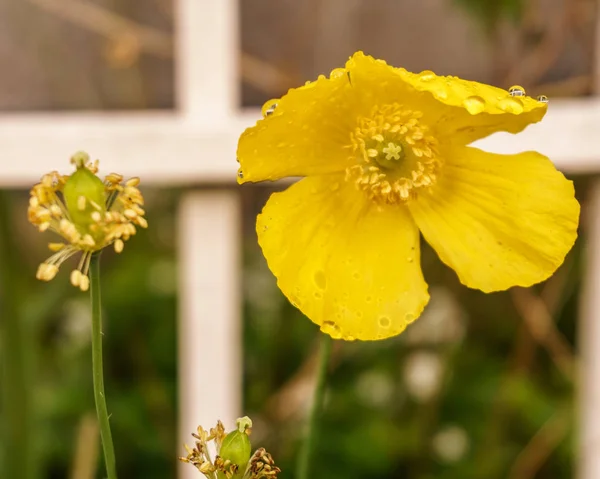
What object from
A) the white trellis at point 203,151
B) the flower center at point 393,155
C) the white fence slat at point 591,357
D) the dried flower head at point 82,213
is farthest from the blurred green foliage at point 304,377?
the dried flower head at point 82,213

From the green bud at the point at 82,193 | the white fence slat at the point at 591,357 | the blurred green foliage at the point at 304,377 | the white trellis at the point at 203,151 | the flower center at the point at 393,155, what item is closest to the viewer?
the green bud at the point at 82,193

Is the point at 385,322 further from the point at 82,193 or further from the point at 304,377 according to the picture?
the point at 304,377

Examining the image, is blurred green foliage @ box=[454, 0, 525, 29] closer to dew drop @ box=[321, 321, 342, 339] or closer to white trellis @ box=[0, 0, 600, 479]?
white trellis @ box=[0, 0, 600, 479]

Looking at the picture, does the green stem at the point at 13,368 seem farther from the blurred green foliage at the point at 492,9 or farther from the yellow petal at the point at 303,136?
the blurred green foliage at the point at 492,9

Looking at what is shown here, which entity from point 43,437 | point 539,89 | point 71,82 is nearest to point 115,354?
point 43,437

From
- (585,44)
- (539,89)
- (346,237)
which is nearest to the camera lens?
(346,237)

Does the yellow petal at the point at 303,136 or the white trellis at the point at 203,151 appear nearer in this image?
the yellow petal at the point at 303,136

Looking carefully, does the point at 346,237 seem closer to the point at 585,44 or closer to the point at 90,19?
the point at 90,19

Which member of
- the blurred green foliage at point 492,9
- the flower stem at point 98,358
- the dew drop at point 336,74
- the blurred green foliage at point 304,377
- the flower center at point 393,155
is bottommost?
the blurred green foliage at point 304,377
